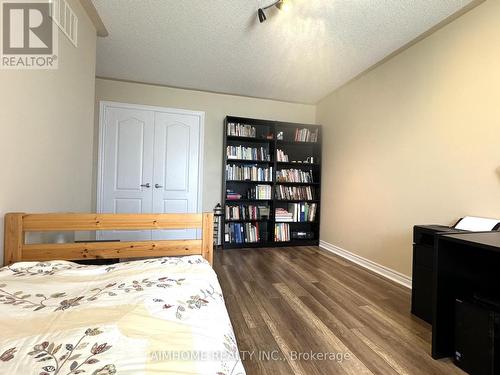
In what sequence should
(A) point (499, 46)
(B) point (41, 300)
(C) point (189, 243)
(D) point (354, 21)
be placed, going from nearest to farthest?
(B) point (41, 300) → (C) point (189, 243) → (A) point (499, 46) → (D) point (354, 21)

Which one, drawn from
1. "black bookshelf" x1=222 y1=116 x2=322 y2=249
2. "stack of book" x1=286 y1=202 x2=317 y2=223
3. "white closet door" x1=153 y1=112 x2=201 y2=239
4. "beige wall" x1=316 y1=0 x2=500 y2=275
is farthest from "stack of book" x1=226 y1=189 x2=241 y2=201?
"beige wall" x1=316 y1=0 x2=500 y2=275

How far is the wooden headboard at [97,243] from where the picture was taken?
3.92 feet

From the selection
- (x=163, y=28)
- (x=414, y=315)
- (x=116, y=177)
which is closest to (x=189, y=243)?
(x=414, y=315)

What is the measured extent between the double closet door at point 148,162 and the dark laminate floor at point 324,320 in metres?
1.36

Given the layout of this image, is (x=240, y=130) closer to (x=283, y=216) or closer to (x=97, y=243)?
(x=283, y=216)

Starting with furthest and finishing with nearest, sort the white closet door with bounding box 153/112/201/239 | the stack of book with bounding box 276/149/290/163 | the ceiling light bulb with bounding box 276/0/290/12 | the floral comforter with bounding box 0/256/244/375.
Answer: the stack of book with bounding box 276/149/290/163 → the white closet door with bounding box 153/112/201/239 → the ceiling light bulb with bounding box 276/0/290/12 → the floral comforter with bounding box 0/256/244/375

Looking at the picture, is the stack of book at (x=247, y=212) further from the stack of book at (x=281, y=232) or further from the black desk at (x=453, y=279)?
the black desk at (x=453, y=279)

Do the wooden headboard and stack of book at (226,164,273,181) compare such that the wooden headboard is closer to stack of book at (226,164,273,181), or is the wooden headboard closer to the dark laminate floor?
the dark laminate floor

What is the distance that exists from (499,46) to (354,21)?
3.42ft

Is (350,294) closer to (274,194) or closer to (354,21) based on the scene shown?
(274,194)

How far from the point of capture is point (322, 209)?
3725mm

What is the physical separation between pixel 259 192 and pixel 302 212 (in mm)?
788

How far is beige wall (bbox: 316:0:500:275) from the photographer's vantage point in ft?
5.67

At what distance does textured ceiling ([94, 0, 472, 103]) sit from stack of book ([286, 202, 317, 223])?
71.6 inches
